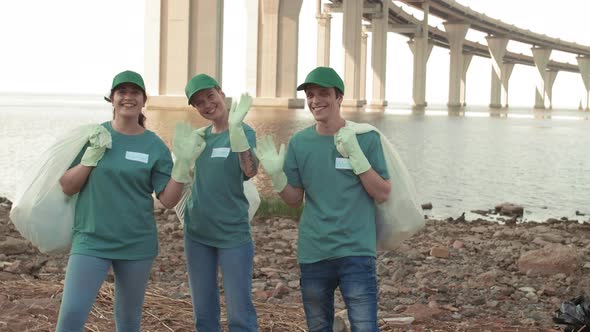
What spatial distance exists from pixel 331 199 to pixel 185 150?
0.71 m

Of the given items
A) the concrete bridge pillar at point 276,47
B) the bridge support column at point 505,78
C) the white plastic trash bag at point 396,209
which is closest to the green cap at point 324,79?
the white plastic trash bag at point 396,209

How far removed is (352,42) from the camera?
73.5 m

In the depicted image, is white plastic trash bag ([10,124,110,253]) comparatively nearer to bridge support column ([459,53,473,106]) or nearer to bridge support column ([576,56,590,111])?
bridge support column ([459,53,473,106])

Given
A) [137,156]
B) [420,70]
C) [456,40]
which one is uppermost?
[456,40]

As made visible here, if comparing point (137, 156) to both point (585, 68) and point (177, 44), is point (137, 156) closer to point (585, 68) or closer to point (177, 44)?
point (177, 44)

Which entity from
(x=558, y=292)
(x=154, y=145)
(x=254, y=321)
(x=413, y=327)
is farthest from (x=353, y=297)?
(x=558, y=292)

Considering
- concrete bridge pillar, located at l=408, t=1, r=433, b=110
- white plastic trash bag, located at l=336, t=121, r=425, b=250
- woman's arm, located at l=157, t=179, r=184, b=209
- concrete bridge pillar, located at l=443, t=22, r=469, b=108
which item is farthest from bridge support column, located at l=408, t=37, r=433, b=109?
woman's arm, located at l=157, t=179, r=184, b=209

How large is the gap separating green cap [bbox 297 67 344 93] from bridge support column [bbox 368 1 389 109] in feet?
263

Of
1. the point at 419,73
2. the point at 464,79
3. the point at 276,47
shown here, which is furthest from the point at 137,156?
the point at 464,79

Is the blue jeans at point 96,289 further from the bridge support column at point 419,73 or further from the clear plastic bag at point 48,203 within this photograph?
the bridge support column at point 419,73

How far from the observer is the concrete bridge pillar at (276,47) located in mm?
59469

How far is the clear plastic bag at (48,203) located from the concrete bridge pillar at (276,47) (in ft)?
182

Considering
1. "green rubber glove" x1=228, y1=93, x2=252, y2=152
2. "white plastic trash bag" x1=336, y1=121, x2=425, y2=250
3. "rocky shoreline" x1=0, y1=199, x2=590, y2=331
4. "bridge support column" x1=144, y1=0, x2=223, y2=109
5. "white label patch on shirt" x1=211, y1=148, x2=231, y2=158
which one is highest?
"bridge support column" x1=144, y1=0, x2=223, y2=109

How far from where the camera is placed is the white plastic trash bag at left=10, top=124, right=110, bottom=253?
160 inches
